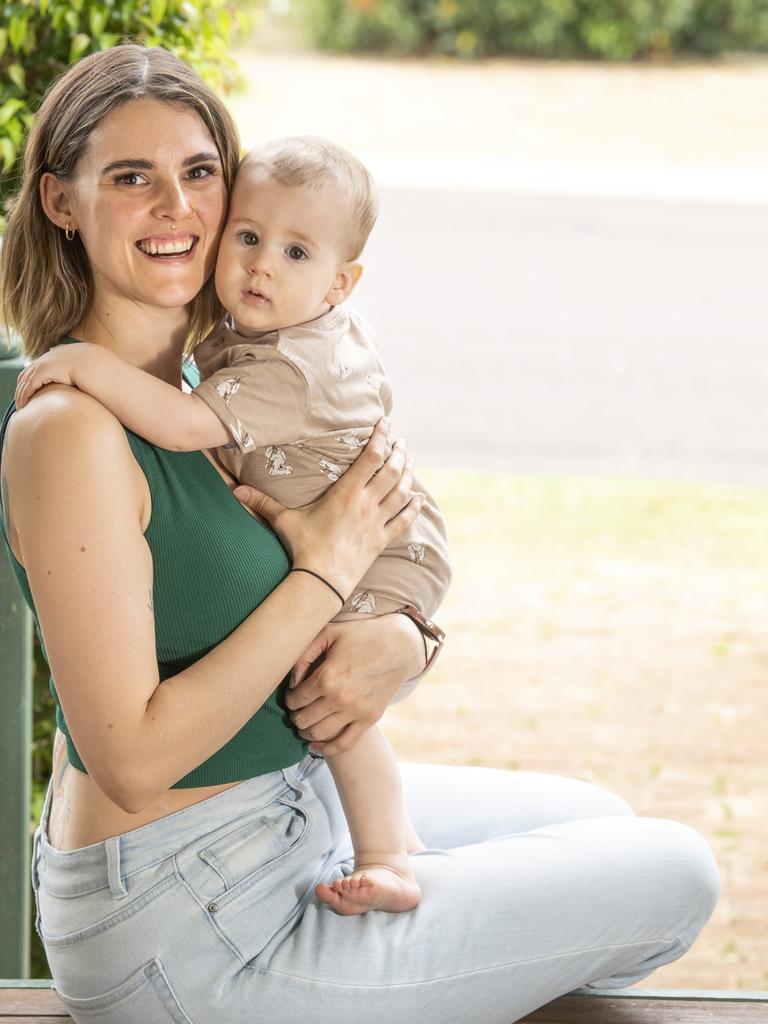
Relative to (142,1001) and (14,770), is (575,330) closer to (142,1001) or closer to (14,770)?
(14,770)

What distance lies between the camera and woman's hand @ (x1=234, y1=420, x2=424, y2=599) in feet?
5.87

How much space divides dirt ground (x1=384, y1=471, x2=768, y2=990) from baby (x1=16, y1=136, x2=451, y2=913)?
1.84 metres

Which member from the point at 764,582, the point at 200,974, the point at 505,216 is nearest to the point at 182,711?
the point at 200,974

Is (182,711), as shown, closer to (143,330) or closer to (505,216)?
(143,330)

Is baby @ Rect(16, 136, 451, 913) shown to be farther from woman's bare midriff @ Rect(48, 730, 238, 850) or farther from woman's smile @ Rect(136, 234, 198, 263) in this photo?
woman's bare midriff @ Rect(48, 730, 238, 850)

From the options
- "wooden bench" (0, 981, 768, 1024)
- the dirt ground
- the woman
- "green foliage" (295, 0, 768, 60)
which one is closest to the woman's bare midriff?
the woman

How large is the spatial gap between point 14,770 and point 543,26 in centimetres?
1678

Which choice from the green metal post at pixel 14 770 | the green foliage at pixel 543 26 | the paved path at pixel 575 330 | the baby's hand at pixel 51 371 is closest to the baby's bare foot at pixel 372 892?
the baby's hand at pixel 51 371

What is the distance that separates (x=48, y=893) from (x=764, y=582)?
4534mm

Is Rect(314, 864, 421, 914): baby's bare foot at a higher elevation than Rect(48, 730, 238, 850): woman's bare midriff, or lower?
lower

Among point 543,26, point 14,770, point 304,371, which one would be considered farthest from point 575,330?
point 543,26

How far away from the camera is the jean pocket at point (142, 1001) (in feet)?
5.39

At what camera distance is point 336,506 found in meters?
1.85

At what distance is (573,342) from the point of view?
9.16 m
